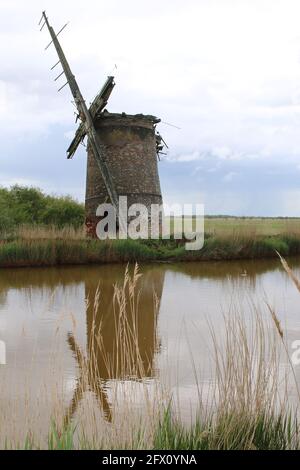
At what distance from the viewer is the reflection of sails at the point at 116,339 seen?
3309mm

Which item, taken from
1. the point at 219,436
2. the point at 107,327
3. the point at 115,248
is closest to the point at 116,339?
the point at 107,327

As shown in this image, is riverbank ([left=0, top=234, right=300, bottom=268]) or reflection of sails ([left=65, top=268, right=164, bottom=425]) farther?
riverbank ([left=0, top=234, right=300, bottom=268])

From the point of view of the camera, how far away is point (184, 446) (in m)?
2.89

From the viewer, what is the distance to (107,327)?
659 centimetres

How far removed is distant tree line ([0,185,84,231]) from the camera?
64.4ft

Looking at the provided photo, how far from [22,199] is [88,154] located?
479cm

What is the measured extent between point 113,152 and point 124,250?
3382mm

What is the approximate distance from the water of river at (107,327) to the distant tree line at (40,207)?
7.17m

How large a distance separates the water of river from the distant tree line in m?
7.17

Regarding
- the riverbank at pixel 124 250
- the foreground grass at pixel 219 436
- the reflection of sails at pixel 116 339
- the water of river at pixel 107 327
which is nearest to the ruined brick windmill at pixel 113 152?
the riverbank at pixel 124 250

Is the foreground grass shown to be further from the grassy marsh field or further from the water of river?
the grassy marsh field

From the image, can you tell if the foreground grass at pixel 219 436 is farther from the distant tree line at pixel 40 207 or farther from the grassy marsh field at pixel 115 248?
the distant tree line at pixel 40 207

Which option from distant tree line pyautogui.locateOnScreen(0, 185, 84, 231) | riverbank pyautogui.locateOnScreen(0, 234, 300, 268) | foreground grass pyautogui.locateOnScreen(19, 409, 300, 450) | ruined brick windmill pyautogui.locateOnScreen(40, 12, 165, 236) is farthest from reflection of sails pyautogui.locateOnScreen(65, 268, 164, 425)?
distant tree line pyautogui.locateOnScreen(0, 185, 84, 231)

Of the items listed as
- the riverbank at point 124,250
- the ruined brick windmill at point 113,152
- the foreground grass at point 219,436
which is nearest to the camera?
the foreground grass at point 219,436
